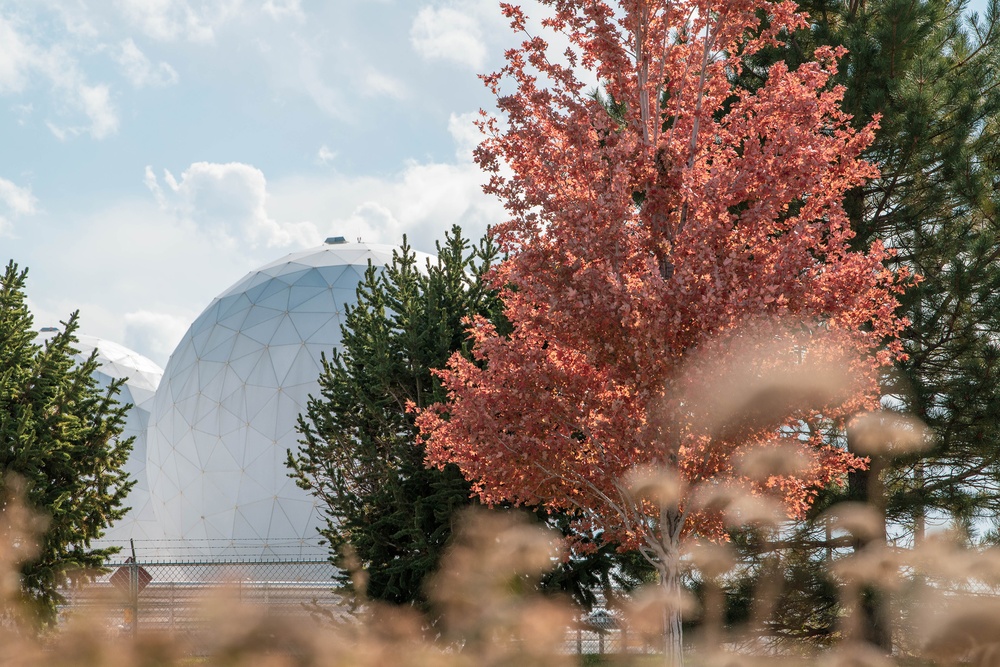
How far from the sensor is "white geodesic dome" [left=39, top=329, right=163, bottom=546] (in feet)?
141

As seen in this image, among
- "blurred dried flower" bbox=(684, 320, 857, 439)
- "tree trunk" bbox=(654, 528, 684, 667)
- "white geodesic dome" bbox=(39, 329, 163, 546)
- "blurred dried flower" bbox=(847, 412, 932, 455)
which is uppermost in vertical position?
"white geodesic dome" bbox=(39, 329, 163, 546)

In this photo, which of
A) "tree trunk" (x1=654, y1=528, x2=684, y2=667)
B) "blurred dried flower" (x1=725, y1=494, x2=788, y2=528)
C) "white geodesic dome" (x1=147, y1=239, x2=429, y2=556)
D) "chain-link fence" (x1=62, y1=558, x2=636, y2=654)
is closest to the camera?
"chain-link fence" (x1=62, y1=558, x2=636, y2=654)

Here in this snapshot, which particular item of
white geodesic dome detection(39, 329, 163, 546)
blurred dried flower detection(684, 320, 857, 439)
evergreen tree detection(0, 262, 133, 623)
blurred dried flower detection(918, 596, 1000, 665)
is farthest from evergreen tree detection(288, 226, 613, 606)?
white geodesic dome detection(39, 329, 163, 546)

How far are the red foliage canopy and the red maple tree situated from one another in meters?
0.02

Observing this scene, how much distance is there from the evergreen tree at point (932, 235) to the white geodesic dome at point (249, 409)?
1579cm

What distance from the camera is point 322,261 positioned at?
106 ft

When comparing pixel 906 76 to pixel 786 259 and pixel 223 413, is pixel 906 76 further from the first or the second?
pixel 223 413

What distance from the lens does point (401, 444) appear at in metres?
16.2

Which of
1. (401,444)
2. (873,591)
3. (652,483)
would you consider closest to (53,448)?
(401,444)

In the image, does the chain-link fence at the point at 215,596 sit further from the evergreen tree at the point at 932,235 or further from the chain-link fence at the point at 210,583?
the evergreen tree at the point at 932,235

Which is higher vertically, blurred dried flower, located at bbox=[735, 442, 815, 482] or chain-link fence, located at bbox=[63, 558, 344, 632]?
blurred dried flower, located at bbox=[735, 442, 815, 482]

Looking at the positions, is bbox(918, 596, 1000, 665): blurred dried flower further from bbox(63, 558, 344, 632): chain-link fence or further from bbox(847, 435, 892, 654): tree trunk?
bbox(63, 558, 344, 632): chain-link fence

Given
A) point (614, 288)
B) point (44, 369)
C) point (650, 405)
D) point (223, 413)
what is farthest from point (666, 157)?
point (223, 413)

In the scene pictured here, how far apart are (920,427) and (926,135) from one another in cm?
509
